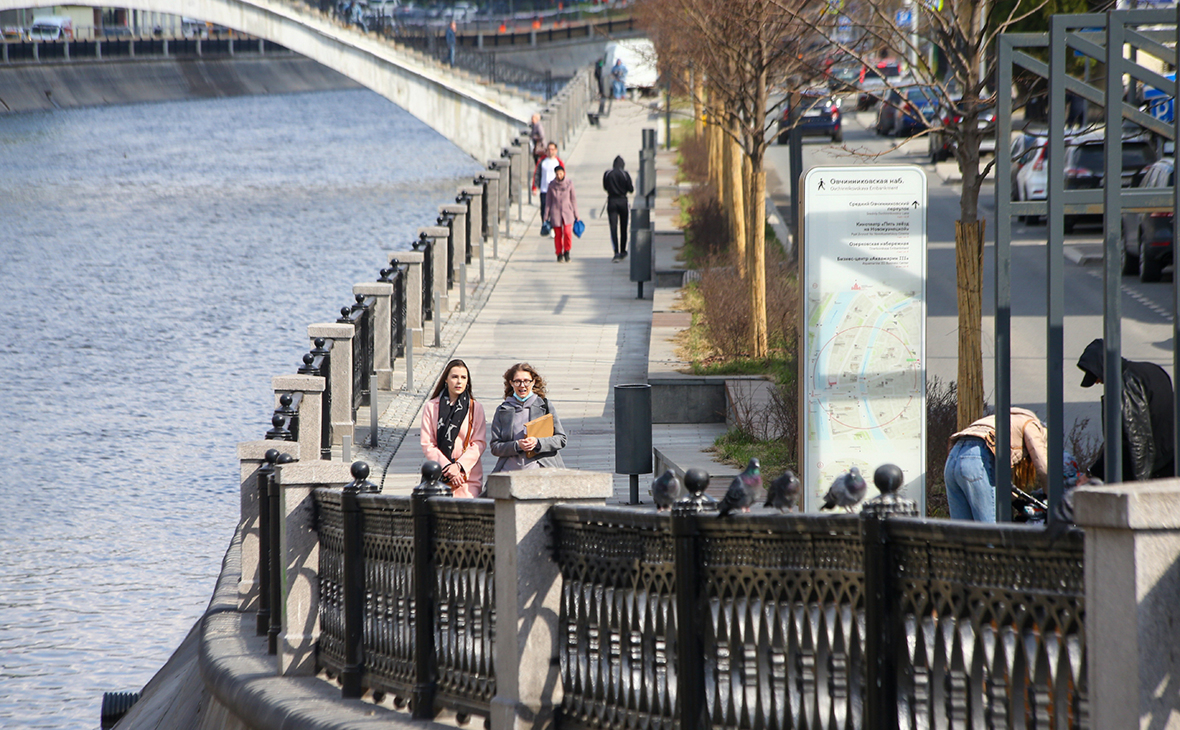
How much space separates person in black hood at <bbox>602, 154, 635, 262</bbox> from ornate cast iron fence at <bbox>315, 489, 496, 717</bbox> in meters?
17.5

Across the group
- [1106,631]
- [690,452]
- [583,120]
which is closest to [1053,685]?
[1106,631]

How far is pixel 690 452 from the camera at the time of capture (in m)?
12.7

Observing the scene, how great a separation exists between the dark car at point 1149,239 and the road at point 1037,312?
11.7 inches

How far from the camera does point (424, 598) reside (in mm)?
6055

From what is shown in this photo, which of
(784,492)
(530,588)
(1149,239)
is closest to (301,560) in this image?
(530,588)

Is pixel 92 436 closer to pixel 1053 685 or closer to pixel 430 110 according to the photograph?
pixel 1053 685

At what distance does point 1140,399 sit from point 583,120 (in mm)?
47565

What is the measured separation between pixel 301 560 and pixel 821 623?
3.59 m

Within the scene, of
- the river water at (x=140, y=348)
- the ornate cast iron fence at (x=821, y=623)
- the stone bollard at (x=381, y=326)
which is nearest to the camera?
the ornate cast iron fence at (x=821, y=623)

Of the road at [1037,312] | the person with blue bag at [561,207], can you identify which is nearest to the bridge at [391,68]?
the road at [1037,312]

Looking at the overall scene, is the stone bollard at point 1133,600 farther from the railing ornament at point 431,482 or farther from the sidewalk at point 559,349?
the sidewalk at point 559,349

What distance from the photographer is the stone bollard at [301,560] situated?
7.36 meters

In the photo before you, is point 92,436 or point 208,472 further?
point 92,436

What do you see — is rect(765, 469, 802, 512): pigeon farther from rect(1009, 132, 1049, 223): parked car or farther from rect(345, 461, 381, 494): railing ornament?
rect(1009, 132, 1049, 223): parked car
